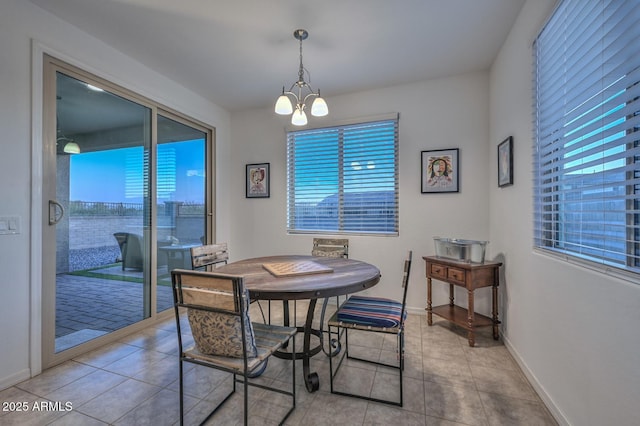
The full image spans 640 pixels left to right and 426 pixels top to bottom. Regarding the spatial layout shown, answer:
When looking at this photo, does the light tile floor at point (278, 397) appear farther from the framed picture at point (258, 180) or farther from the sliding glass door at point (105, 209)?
the framed picture at point (258, 180)

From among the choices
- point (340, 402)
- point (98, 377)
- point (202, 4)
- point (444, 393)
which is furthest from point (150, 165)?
point (444, 393)

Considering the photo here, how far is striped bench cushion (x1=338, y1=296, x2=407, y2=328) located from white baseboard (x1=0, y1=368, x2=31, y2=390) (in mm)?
2200

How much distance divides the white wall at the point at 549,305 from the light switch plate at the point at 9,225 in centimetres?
335

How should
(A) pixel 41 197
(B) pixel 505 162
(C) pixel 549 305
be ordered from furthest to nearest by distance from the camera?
(B) pixel 505 162 < (A) pixel 41 197 < (C) pixel 549 305

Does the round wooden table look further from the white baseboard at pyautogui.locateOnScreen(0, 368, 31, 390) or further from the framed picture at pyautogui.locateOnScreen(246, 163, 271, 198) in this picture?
the framed picture at pyautogui.locateOnScreen(246, 163, 271, 198)

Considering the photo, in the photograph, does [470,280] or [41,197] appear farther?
[470,280]

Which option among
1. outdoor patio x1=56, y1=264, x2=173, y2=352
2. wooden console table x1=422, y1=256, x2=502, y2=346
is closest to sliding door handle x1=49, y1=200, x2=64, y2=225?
outdoor patio x1=56, y1=264, x2=173, y2=352

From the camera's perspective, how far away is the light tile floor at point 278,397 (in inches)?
62.9

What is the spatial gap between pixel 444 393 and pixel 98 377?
7.75ft

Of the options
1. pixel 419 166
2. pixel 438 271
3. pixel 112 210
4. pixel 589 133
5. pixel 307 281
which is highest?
pixel 419 166

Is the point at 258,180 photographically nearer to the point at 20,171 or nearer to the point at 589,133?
the point at 20,171

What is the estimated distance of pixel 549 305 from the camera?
1.69 m

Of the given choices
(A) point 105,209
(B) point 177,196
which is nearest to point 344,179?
(B) point 177,196

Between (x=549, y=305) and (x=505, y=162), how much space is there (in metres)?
1.24
